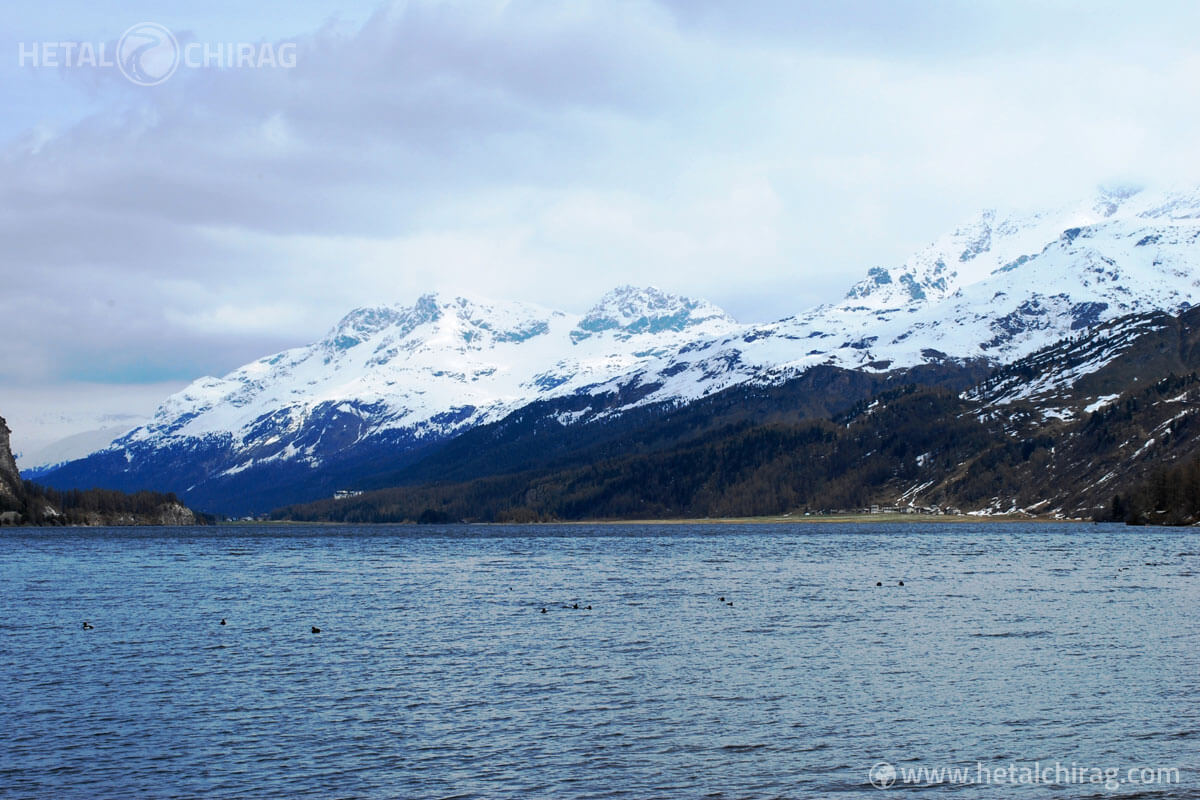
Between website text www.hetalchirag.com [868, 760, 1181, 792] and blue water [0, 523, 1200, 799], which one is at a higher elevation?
blue water [0, 523, 1200, 799]

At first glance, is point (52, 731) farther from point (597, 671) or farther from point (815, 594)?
point (815, 594)

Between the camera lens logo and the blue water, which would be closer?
the camera lens logo

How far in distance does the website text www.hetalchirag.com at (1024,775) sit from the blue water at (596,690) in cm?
38

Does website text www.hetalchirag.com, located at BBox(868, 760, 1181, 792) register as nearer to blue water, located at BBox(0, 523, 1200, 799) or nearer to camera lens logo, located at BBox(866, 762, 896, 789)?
camera lens logo, located at BBox(866, 762, 896, 789)

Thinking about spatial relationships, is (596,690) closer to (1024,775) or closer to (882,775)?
(882,775)

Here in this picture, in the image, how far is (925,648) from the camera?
254 feet

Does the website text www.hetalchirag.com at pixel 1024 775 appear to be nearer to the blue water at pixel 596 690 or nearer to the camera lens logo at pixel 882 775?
the camera lens logo at pixel 882 775

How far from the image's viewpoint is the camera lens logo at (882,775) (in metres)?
45.2

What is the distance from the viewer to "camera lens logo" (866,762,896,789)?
45250mm

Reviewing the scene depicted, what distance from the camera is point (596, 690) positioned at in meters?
64.7

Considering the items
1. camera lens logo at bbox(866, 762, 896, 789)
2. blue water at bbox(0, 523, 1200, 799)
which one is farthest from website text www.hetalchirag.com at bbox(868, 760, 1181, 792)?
blue water at bbox(0, 523, 1200, 799)

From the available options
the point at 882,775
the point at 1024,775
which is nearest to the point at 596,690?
the point at 882,775

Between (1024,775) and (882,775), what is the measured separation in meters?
5.18

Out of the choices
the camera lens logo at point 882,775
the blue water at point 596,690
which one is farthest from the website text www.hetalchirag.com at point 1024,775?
the blue water at point 596,690
